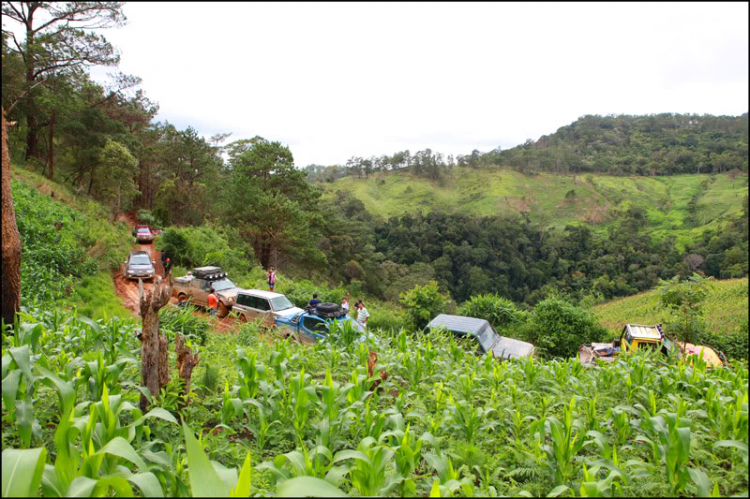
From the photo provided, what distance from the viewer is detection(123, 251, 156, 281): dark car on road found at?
1451 cm

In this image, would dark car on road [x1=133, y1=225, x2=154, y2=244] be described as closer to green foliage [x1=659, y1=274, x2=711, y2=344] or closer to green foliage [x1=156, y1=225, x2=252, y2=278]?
green foliage [x1=156, y1=225, x2=252, y2=278]

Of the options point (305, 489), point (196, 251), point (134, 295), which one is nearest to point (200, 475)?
point (305, 489)

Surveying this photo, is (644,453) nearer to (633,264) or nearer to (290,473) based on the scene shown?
(290,473)

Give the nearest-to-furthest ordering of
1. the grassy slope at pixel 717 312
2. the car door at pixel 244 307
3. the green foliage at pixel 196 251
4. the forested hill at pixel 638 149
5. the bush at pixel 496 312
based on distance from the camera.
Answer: the car door at pixel 244 307 → the bush at pixel 496 312 → the grassy slope at pixel 717 312 → the green foliage at pixel 196 251 → the forested hill at pixel 638 149

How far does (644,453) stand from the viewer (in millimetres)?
3326

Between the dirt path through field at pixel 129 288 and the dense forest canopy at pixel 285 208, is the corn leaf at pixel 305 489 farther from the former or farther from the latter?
the dirt path through field at pixel 129 288

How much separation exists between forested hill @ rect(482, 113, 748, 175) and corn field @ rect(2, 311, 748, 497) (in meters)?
70.8

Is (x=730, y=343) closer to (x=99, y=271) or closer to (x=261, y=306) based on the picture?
(x=261, y=306)

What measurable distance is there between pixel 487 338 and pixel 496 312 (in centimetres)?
422

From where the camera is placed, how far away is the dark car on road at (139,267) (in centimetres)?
1451

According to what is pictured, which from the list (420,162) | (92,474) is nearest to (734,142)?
(420,162)

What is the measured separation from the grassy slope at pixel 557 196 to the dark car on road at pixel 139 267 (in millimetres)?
42989

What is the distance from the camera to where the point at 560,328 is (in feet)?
39.6

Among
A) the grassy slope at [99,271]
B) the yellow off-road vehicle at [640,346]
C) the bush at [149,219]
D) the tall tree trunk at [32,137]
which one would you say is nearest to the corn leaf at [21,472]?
the grassy slope at [99,271]
